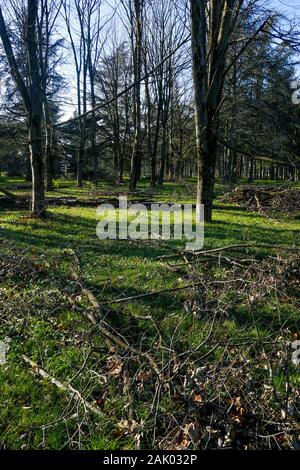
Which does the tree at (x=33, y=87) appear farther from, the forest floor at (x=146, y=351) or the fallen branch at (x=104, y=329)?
the fallen branch at (x=104, y=329)

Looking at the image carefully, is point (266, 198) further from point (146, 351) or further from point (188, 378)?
point (188, 378)

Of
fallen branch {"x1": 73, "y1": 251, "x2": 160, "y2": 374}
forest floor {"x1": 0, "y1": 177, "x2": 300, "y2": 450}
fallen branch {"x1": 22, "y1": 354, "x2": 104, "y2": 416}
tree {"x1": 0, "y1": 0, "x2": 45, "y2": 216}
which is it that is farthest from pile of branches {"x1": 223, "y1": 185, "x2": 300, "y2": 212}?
tree {"x1": 0, "y1": 0, "x2": 45, "y2": 216}

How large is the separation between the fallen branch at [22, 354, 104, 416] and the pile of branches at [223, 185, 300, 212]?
6232 mm

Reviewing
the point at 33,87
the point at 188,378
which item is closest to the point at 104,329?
the point at 188,378

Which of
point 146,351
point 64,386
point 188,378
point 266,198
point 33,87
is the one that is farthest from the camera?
point 266,198

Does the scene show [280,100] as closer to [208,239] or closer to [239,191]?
[239,191]

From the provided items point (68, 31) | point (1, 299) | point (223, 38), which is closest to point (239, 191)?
point (223, 38)

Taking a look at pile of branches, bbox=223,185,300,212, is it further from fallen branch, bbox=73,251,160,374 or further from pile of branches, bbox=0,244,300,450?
fallen branch, bbox=73,251,160,374

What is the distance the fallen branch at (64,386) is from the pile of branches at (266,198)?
245 inches

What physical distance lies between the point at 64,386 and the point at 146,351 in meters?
0.87

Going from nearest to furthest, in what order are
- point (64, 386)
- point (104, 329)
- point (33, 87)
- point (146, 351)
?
1. point (64, 386)
2. point (146, 351)
3. point (104, 329)
4. point (33, 87)

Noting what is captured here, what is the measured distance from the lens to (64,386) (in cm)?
312

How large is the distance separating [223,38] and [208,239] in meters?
5.75
